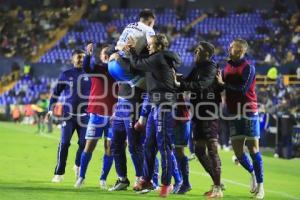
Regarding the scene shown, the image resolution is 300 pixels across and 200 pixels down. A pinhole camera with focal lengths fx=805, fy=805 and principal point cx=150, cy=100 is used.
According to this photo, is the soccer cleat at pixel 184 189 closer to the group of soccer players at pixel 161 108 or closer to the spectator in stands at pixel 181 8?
the group of soccer players at pixel 161 108

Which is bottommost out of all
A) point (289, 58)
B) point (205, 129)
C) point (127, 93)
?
point (205, 129)

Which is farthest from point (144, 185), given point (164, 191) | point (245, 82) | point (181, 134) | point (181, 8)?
point (181, 8)

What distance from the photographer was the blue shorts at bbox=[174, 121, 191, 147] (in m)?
11.7

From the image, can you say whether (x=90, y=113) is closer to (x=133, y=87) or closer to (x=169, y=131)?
(x=133, y=87)

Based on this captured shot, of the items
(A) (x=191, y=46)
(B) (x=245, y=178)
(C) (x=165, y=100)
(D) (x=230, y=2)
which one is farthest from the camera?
(D) (x=230, y=2)

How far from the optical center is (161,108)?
10.6 meters

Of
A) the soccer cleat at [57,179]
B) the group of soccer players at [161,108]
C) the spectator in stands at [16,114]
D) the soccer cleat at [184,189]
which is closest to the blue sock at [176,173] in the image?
the group of soccer players at [161,108]

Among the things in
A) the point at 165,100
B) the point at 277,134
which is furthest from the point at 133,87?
the point at 277,134

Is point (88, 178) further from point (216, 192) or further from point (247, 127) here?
point (247, 127)

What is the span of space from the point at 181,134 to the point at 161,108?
127 cm

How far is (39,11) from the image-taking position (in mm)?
46344

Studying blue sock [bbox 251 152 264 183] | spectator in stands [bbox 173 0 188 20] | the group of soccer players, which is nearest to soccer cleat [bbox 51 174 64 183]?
the group of soccer players

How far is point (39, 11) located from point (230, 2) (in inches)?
434

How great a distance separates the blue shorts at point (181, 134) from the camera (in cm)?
1173
